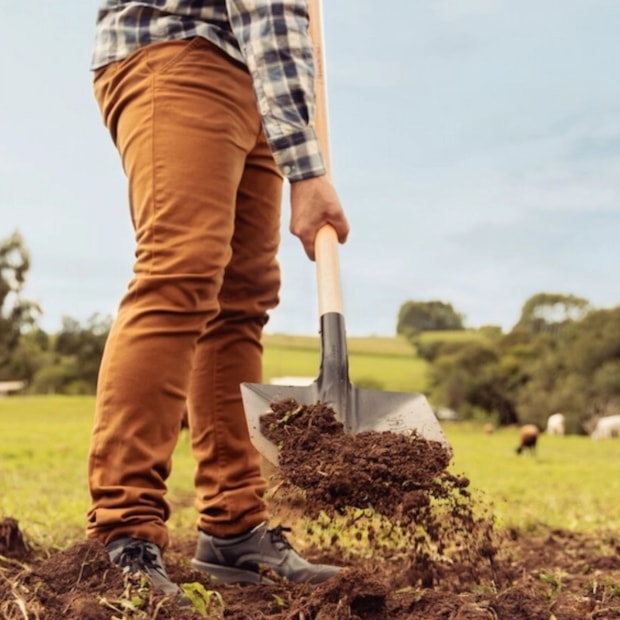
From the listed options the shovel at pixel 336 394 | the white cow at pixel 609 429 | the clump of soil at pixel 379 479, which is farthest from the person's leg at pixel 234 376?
the white cow at pixel 609 429

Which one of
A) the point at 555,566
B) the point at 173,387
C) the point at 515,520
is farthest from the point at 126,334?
the point at 515,520

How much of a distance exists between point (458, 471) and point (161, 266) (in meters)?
0.99

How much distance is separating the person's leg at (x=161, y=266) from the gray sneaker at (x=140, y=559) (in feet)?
0.08

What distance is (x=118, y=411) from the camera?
8.14ft

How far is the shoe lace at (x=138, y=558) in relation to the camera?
2.41m

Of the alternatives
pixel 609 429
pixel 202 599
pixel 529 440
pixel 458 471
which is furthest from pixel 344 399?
pixel 609 429

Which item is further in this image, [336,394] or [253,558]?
[253,558]

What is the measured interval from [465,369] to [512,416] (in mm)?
2561

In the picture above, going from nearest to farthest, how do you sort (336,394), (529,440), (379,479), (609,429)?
(379,479), (336,394), (529,440), (609,429)

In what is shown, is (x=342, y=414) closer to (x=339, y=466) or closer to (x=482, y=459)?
(x=339, y=466)

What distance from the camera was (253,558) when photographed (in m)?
3.00

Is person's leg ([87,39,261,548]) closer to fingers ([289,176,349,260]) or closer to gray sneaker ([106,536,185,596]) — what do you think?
gray sneaker ([106,536,185,596])

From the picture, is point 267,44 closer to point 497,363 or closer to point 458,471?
point 458,471

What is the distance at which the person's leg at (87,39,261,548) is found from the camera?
248cm
